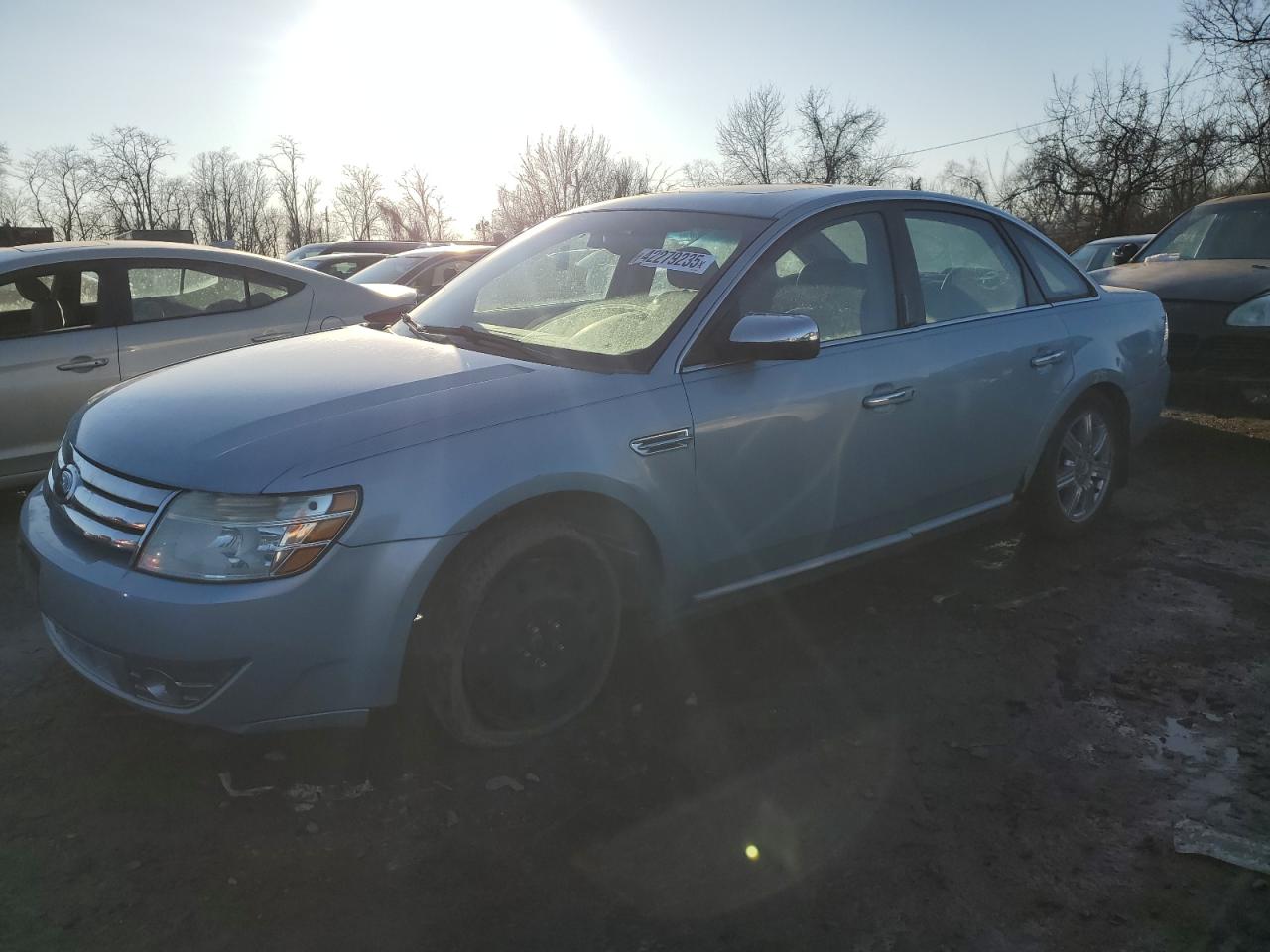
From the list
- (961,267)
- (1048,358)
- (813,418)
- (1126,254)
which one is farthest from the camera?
(1126,254)

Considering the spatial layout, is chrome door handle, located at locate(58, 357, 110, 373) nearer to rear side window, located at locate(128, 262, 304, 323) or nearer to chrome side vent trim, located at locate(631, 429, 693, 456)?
rear side window, located at locate(128, 262, 304, 323)

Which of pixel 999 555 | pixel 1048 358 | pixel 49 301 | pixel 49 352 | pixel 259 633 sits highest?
pixel 49 301

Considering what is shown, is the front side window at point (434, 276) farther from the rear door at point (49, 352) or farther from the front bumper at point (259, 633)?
the front bumper at point (259, 633)

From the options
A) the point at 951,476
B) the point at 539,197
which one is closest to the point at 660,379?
the point at 951,476

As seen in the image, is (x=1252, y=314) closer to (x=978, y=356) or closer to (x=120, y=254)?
(x=978, y=356)

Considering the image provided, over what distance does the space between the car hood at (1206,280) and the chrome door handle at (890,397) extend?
3.92 meters

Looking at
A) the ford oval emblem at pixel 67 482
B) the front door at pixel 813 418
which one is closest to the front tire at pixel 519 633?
the front door at pixel 813 418

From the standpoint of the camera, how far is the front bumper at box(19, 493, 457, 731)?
2512 millimetres

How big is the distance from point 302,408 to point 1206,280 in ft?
22.2

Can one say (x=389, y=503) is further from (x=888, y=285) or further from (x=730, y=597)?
(x=888, y=285)

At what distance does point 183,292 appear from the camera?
5797 mm

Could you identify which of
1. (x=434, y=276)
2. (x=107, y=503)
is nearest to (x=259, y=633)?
(x=107, y=503)

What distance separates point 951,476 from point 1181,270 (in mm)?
4853

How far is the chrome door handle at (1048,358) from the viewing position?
14.3 ft
